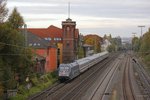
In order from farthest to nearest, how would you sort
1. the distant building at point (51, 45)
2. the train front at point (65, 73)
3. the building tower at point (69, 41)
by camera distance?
the building tower at point (69, 41), the distant building at point (51, 45), the train front at point (65, 73)

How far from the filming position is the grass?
145ft

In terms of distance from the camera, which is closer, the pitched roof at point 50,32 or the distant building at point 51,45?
the distant building at point 51,45

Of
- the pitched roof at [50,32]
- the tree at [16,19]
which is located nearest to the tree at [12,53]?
the tree at [16,19]

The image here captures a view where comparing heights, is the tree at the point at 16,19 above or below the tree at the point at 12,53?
above

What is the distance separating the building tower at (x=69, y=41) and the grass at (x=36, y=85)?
39662 millimetres

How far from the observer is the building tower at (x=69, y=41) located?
107 meters

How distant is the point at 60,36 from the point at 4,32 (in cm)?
7768

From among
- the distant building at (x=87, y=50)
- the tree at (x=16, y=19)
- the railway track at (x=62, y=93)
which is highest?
the tree at (x=16, y=19)

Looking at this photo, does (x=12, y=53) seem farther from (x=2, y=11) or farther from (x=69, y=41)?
(x=69, y=41)

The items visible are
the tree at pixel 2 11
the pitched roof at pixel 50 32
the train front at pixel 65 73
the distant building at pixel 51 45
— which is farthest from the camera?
the pitched roof at pixel 50 32

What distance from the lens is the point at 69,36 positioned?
365ft

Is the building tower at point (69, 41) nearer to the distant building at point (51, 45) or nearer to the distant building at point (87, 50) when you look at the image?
the distant building at point (51, 45)

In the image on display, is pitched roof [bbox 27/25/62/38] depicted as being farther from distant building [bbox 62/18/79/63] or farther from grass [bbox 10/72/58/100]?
grass [bbox 10/72/58/100]

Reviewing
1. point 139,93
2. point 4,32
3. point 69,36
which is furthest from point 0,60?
point 69,36
